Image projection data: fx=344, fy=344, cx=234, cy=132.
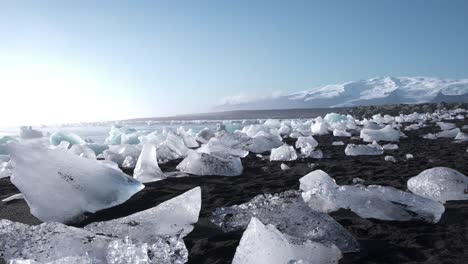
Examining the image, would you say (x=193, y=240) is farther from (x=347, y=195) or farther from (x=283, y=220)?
(x=347, y=195)

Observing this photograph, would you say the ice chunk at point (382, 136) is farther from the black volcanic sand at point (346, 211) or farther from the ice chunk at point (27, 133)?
the ice chunk at point (27, 133)

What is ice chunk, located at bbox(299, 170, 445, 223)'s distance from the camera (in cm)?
188

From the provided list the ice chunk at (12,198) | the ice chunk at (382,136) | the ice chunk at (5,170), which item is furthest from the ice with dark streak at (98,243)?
the ice chunk at (382,136)

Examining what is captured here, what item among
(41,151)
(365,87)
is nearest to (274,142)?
(41,151)

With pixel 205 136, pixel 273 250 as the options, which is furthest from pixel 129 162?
pixel 205 136

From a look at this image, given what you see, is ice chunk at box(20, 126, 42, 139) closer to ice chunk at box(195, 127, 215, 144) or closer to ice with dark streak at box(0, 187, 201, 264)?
ice chunk at box(195, 127, 215, 144)

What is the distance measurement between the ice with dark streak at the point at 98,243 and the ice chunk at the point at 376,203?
2.66ft

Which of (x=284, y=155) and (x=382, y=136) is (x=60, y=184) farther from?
(x=382, y=136)

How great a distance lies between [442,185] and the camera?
7.47ft

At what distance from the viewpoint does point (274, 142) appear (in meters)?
5.63

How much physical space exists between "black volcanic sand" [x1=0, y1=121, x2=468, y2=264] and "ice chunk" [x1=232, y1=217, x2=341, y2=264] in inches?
4.2

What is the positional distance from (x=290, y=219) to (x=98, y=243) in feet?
3.11

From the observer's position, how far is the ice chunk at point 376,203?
6.15 ft

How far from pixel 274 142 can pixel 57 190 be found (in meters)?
3.99
